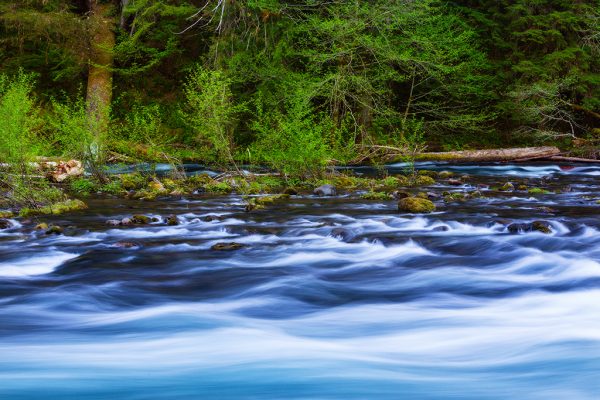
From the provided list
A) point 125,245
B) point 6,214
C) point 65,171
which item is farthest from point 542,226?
point 65,171

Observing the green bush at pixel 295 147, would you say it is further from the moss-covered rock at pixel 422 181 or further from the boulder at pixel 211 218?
the boulder at pixel 211 218

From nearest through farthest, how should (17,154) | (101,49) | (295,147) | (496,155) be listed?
(17,154), (295,147), (496,155), (101,49)

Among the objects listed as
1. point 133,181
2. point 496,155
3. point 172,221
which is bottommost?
point 172,221

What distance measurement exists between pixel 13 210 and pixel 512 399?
7.51 m

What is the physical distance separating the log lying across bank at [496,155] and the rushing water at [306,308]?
929cm

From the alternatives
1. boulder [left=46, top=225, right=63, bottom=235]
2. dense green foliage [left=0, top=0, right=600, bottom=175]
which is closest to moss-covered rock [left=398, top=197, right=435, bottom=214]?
dense green foliage [left=0, top=0, right=600, bottom=175]

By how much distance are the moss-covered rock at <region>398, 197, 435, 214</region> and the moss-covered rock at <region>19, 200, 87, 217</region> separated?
4376mm

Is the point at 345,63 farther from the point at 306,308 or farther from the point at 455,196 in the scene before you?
the point at 306,308

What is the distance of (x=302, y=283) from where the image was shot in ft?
20.4

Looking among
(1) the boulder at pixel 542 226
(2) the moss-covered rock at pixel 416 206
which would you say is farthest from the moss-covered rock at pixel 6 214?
(1) the boulder at pixel 542 226

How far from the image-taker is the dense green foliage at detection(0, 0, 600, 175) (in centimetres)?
1717

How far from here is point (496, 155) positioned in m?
18.6

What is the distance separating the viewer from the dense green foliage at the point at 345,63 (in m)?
17.2

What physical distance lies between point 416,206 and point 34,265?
191 inches
